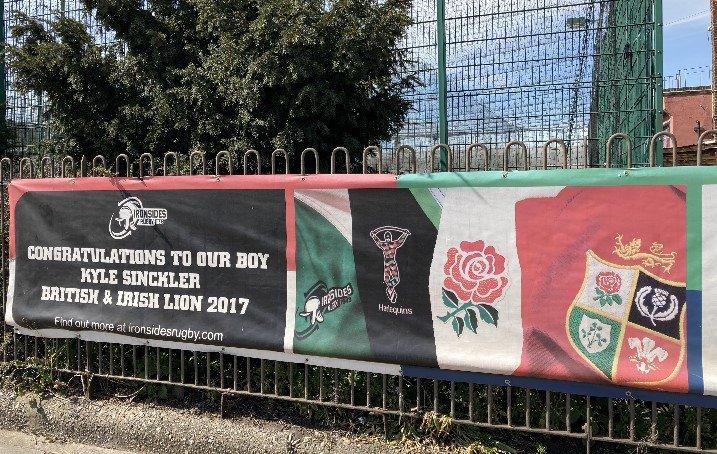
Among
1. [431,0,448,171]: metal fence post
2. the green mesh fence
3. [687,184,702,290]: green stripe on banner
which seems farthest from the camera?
[431,0,448,171]: metal fence post

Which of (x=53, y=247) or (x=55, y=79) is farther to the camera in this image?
(x=55, y=79)

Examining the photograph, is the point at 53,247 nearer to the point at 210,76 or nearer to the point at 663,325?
the point at 210,76

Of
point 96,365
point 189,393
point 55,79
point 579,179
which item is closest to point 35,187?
point 96,365

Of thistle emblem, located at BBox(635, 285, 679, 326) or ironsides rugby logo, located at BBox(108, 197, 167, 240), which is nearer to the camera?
thistle emblem, located at BBox(635, 285, 679, 326)

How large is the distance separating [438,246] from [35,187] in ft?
11.4

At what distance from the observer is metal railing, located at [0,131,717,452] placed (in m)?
3.95

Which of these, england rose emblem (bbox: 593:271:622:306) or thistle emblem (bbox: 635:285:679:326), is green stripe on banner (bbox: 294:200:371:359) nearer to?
england rose emblem (bbox: 593:271:622:306)

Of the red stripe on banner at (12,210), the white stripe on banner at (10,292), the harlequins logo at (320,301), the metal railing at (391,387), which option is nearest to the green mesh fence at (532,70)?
the metal railing at (391,387)

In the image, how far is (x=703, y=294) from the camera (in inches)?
141

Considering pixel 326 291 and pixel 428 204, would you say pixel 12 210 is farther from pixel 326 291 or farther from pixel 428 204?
pixel 428 204

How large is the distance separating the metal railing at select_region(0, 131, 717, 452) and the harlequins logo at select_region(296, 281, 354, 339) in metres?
0.31

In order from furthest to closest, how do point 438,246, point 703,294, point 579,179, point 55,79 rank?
point 55,79, point 438,246, point 579,179, point 703,294

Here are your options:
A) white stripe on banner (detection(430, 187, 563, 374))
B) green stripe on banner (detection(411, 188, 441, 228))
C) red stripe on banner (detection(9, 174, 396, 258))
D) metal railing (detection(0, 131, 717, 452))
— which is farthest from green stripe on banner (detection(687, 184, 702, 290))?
red stripe on banner (detection(9, 174, 396, 258))

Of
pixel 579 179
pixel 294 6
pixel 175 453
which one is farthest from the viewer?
pixel 294 6
